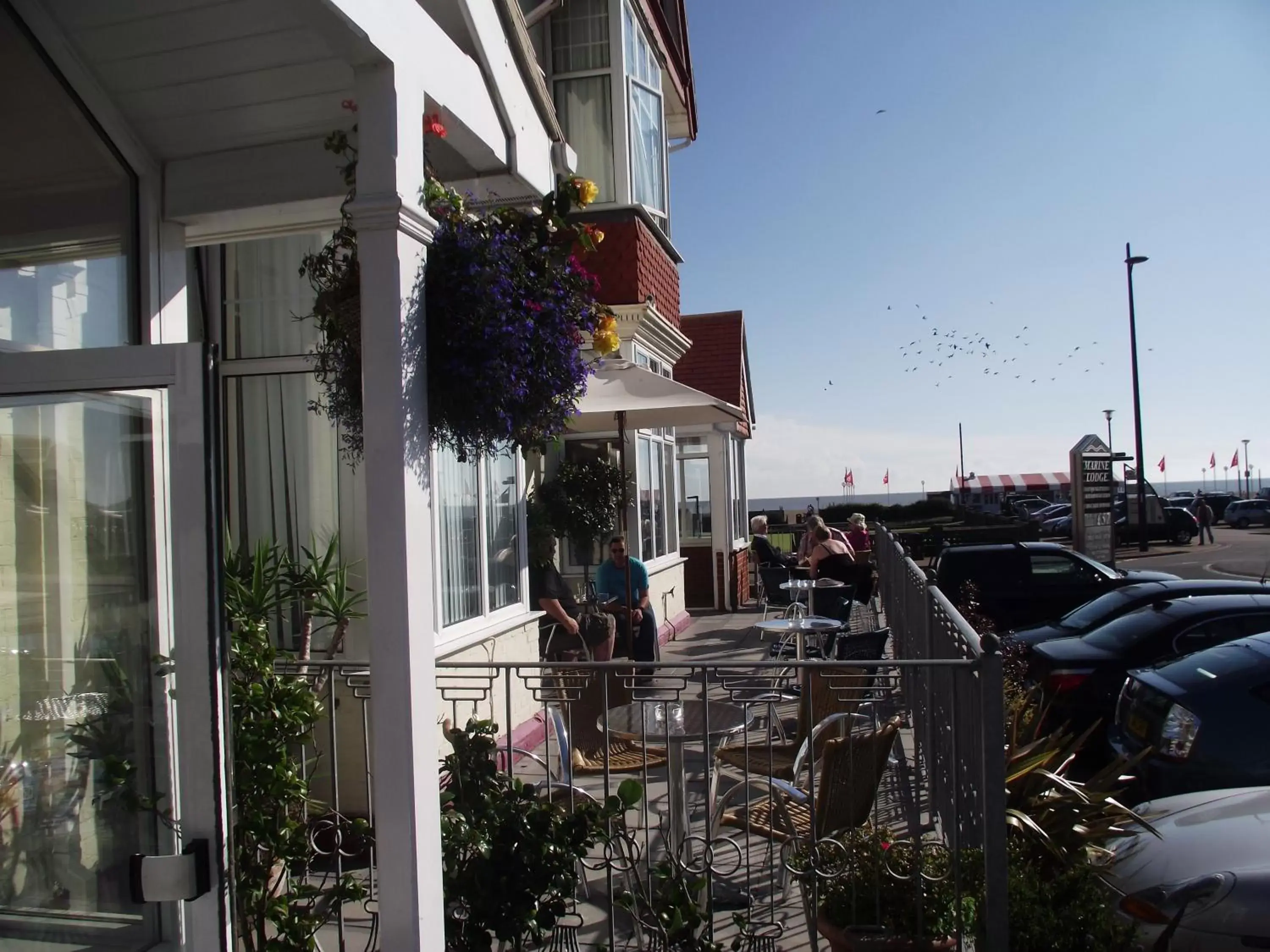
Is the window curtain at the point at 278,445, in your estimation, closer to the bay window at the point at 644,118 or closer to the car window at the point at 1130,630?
the car window at the point at 1130,630

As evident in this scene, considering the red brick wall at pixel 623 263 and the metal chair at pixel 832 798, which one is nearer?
the metal chair at pixel 832 798

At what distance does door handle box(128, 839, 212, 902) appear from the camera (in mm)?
2150

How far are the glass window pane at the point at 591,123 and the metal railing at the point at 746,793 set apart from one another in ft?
21.2

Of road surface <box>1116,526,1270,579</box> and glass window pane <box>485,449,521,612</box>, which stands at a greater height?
glass window pane <box>485,449,521,612</box>

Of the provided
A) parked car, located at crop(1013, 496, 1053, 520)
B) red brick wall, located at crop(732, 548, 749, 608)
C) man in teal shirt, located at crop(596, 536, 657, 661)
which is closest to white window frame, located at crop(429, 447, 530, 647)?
man in teal shirt, located at crop(596, 536, 657, 661)

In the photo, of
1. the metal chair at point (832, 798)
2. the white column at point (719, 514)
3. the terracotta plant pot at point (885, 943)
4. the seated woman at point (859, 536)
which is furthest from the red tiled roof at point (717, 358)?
the terracotta plant pot at point (885, 943)

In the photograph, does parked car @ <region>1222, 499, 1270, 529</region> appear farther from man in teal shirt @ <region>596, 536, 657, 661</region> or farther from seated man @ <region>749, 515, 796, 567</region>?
man in teal shirt @ <region>596, 536, 657, 661</region>

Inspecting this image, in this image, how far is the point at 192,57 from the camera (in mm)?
3082

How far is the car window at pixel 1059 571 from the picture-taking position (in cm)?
1052

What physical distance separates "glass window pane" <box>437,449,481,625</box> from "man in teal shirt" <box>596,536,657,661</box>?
2108mm

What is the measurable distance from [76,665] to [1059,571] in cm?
1018

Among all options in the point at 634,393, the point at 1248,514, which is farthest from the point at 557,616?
the point at 1248,514

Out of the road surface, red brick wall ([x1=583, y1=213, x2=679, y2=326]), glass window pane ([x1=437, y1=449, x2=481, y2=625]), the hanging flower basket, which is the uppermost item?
red brick wall ([x1=583, y1=213, x2=679, y2=326])

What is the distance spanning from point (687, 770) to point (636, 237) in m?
5.70
